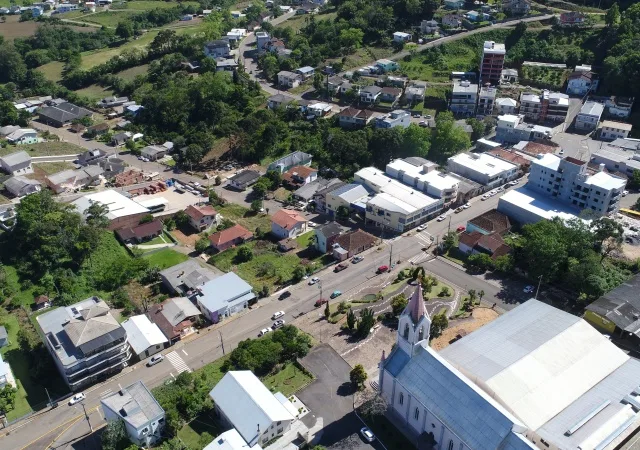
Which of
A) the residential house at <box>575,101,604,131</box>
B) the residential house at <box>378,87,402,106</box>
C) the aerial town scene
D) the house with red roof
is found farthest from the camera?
the residential house at <box>378,87,402,106</box>

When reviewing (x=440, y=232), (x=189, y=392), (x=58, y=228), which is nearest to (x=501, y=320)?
(x=440, y=232)

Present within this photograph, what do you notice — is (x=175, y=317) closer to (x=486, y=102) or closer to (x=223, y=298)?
(x=223, y=298)

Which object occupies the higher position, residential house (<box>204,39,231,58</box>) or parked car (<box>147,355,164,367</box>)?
residential house (<box>204,39,231,58</box>)

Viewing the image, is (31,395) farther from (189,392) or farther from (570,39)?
(570,39)

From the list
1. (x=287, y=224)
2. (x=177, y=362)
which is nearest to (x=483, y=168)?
(x=287, y=224)

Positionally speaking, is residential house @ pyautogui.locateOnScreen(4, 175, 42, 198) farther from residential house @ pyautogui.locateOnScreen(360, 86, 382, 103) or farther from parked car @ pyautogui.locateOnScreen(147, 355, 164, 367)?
residential house @ pyautogui.locateOnScreen(360, 86, 382, 103)

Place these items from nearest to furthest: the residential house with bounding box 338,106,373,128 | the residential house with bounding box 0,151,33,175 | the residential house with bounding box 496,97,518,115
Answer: the residential house with bounding box 0,151,33,175 < the residential house with bounding box 338,106,373,128 < the residential house with bounding box 496,97,518,115

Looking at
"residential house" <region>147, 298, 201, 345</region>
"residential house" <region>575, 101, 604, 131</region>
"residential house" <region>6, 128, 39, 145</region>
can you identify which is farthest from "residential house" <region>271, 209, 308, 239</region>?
"residential house" <region>6, 128, 39, 145</region>
